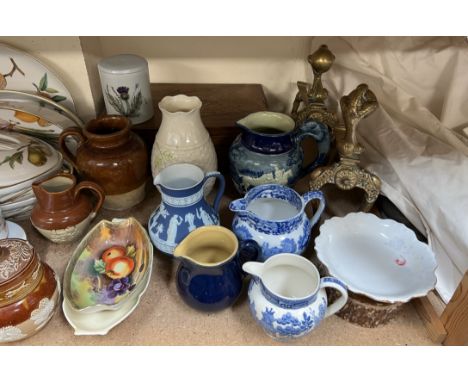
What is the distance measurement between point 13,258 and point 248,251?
31cm

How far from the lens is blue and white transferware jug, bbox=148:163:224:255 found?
0.60 m

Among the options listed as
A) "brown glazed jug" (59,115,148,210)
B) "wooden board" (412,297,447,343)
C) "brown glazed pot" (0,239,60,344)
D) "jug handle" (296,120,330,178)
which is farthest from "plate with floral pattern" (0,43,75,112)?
"wooden board" (412,297,447,343)

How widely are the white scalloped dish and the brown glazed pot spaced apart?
14.9 inches

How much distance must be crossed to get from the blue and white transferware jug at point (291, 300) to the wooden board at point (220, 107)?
0.32 metres

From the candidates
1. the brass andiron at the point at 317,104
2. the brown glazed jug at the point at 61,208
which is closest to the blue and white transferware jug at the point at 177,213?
the brown glazed jug at the point at 61,208

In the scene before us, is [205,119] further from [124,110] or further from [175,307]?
[175,307]

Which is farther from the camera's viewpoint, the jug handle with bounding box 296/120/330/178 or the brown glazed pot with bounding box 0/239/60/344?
the jug handle with bounding box 296/120/330/178

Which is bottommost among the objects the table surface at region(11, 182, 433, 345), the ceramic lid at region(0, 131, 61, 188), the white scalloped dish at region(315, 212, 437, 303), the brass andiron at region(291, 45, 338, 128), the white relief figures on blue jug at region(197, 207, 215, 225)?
the table surface at region(11, 182, 433, 345)

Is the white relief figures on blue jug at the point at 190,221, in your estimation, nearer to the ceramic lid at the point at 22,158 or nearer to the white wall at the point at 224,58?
the ceramic lid at the point at 22,158

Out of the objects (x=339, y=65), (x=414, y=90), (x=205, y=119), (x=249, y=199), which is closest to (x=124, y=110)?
(x=205, y=119)

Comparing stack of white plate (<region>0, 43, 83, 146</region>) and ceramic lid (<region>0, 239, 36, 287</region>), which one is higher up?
stack of white plate (<region>0, 43, 83, 146</region>)

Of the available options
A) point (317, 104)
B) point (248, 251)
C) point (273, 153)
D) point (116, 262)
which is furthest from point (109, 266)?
point (317, 104)

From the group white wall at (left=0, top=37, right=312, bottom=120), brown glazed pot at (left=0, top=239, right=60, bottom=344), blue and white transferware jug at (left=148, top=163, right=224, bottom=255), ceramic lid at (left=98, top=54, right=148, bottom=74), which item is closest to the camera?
brown glazed pot at (left=0, top=239, right=60, bottom=344)

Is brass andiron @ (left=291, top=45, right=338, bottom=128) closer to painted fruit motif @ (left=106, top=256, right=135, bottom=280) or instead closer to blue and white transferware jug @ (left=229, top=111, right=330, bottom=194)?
blue and white transferware jug @ (left=229, top=111, right=330, bottom=194)
